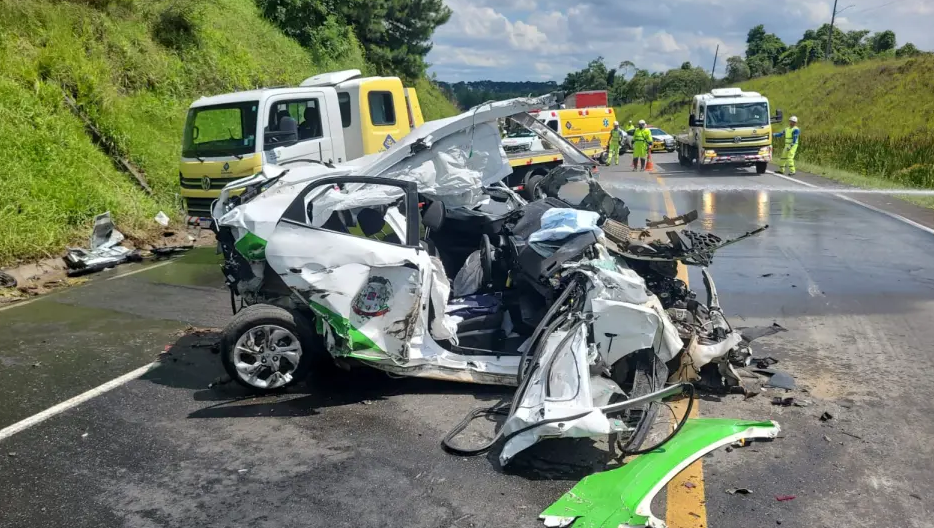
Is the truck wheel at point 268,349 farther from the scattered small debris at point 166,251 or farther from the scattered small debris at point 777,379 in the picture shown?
the scattered small debris at point 166,251

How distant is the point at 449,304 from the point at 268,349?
1425 mm

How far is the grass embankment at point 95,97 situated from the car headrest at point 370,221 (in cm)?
673

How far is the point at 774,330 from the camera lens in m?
6.78

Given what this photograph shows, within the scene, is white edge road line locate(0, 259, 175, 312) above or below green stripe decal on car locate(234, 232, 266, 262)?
below

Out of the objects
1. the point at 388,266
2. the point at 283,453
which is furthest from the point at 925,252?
the point at 283,453

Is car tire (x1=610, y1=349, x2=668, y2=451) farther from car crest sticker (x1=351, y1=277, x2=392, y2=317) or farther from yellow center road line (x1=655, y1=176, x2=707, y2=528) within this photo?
car crest sticker (x1=351, y1=277, x2=392, y2=317)

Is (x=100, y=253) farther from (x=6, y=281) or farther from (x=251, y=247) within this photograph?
(x=251, y=247)

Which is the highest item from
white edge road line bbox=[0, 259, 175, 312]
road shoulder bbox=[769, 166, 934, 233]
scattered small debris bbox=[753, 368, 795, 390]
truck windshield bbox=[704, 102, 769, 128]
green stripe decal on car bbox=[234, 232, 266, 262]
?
truck windshield bbox=[704, 102, 769, 128]

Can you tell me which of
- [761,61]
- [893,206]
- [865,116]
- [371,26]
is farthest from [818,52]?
Answer: [893,206]

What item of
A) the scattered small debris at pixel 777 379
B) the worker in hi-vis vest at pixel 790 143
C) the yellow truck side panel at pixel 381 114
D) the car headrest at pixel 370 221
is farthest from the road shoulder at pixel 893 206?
the car headrest at pixel 370 221

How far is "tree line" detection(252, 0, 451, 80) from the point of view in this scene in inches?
1183

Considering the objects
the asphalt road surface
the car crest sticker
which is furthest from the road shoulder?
the car crest sticker

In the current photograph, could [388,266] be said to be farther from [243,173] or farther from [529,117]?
[243,173]

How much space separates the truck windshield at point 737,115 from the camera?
23.5 metres
